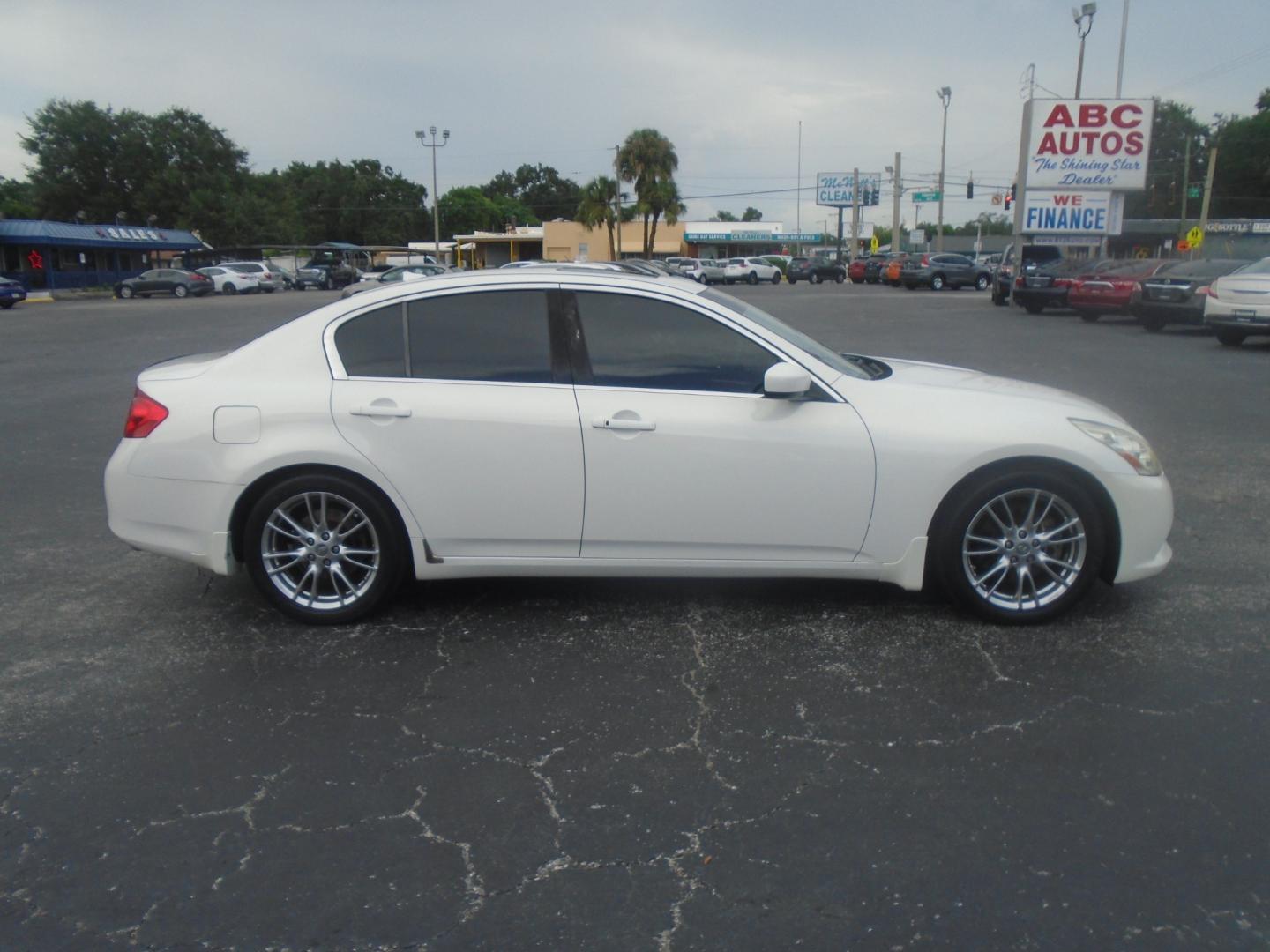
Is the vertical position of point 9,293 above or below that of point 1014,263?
below

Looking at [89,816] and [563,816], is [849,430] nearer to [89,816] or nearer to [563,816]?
[563,816]

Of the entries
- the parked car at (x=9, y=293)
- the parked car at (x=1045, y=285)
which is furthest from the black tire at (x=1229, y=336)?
the parked car at (x=9, y=293)

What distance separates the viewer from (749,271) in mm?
56375

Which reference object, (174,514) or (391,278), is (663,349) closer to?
(174,514)

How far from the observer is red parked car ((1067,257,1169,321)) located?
74.5ft

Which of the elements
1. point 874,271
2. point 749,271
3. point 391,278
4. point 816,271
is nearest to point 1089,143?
point 391,278

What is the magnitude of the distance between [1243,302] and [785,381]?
1527cm

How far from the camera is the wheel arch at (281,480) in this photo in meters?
4.44

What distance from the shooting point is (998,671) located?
406cm

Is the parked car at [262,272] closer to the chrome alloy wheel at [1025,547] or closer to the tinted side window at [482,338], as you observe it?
the tinted side window at [482,338]

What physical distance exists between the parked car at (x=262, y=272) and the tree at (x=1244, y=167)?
67.1 meters

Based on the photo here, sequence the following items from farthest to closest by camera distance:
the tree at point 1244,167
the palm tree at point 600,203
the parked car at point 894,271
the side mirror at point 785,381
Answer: the tree at point 1244,167 < the palm tree at point 600,203 < the parked car at point 894,271 < the side mirror at point 785,381

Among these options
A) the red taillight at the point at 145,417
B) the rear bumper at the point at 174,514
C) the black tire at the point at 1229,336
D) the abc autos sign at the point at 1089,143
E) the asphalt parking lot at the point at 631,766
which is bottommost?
the asphalt parking lot at the point at 631,766

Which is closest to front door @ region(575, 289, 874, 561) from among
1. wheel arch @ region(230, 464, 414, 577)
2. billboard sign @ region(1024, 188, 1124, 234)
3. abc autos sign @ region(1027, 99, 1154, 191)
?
wheel arch @ region(230, 464, 414, 577)
